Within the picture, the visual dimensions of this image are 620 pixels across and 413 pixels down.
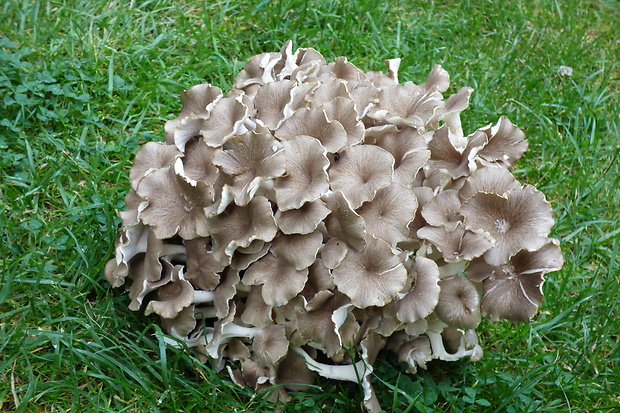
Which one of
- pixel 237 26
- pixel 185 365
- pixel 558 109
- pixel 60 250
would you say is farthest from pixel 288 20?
pixel 185 365

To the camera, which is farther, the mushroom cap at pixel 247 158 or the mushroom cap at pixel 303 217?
the mushroom cap at pixel 247 158

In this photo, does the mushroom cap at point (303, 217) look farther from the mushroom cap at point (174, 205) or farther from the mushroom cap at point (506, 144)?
the mushroom cap at point (506, 144)

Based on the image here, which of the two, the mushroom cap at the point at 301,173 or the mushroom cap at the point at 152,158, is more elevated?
the mushroom cap at the point at 301,173

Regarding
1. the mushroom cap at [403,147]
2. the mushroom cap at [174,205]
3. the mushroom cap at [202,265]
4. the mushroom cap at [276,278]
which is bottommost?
the mushroom cap at [202,265]

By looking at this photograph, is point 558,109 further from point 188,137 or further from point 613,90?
point 188,137

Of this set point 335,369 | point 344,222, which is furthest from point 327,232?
point 335,369

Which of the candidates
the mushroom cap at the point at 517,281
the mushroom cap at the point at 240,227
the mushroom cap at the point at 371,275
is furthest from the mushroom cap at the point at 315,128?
the mushroom cap at the point at 517,281
